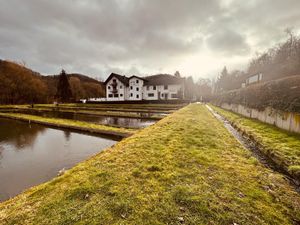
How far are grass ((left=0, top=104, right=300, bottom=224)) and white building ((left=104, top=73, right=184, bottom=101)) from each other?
4290 cm

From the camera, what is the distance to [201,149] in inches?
237

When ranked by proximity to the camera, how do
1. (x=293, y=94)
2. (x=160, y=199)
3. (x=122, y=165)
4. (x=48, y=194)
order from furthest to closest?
(x=293, y=94) < (x=122, y=165) < (x=48, y=194) < (x=160, y=199)

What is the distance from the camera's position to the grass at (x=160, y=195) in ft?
8.66

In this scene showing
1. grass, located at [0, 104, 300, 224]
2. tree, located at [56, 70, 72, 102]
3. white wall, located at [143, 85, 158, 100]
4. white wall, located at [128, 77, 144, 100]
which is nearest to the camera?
grass, located at [0, 104, 300, 224]

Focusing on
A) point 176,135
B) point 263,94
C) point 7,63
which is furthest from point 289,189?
point 7,63

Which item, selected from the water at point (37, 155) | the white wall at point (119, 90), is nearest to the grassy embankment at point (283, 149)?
the water at point (37, 155)

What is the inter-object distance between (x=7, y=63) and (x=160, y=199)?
71947 millimetres

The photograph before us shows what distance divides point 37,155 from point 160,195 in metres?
7.61

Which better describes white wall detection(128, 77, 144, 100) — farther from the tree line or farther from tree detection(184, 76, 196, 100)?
the tree line

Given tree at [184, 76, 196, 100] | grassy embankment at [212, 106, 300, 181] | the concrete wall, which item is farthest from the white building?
grassy embankment at [212, 106, 300, 181]

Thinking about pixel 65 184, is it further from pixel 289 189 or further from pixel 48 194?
pixel 289 189

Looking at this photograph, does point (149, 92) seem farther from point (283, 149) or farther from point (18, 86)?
point (283, 149)

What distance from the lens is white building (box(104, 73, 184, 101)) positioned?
1852 inches

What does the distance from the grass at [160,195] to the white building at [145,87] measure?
42.9 meters
